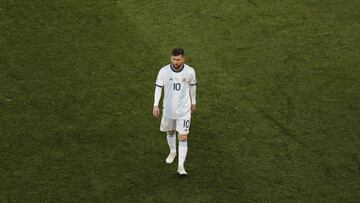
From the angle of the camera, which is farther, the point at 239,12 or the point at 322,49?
the point at 239,12

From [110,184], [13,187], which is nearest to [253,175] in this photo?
[110,184]

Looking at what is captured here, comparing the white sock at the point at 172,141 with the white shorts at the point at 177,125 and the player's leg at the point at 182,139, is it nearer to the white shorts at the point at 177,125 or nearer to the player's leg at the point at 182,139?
the white shorts at the point at 177,125

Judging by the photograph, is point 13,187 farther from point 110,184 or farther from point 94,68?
point 94,68

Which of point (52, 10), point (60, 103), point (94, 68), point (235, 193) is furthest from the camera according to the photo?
point (52, 10)

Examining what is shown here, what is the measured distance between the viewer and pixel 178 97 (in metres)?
8.68

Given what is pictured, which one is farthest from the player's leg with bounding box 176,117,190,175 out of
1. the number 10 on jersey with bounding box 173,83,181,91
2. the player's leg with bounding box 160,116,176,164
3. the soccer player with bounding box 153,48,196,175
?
the number 10 on jersey with bounding box 173,83,181,91

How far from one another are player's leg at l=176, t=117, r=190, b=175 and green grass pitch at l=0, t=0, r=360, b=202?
0.21 metres

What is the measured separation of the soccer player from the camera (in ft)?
28.1

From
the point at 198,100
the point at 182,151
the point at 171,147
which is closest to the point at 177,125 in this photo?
the point at 182,151

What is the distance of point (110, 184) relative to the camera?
28.8ft

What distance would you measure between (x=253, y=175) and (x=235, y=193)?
488 mm

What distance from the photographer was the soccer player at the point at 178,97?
28.1 feet

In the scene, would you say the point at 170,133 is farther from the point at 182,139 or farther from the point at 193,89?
the point at 193,89

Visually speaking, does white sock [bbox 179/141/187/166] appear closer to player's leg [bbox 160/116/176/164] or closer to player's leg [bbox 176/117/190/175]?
player's leg [bbox 176/117/190/175]
